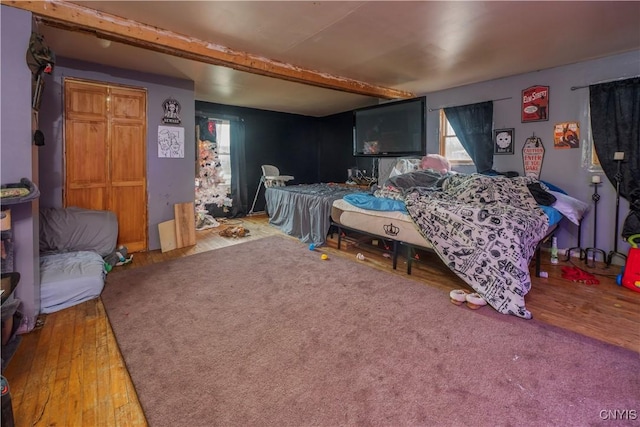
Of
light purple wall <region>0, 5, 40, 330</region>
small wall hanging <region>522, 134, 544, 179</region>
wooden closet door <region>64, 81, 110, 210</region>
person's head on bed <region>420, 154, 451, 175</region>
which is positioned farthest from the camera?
person's head on bed <region>420, 154, 451, 175</region>

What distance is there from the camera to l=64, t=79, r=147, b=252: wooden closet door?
3.38m

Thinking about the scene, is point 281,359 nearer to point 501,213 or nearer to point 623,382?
point 623,382

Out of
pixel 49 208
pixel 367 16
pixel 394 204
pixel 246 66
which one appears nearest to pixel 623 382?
pixel 394 204

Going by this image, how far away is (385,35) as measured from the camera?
271 cm

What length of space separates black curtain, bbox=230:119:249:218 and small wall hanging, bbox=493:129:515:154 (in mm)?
4476

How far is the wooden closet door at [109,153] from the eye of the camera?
133 inches

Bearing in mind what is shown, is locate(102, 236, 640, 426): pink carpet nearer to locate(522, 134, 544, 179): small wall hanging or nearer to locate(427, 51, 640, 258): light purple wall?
locate(427, 51, 640, 258): light purple wall

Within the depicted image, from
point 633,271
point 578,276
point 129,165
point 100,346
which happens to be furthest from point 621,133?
point 129,165

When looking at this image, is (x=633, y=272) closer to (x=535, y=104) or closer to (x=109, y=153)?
(x=535, y=104)

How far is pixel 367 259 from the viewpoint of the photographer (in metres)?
3.52

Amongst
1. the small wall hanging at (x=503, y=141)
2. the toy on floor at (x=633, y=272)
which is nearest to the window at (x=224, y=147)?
the small wall hanging at (x=503, y=141)

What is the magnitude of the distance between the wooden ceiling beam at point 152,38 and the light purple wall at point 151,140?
3.92ft

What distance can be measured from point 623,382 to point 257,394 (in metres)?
1.82

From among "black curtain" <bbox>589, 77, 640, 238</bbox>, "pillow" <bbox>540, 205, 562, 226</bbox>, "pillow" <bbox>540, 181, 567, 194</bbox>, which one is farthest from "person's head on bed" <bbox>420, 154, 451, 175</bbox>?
"black curtain" <bbox>589, 77, 640, 238</bbox>
